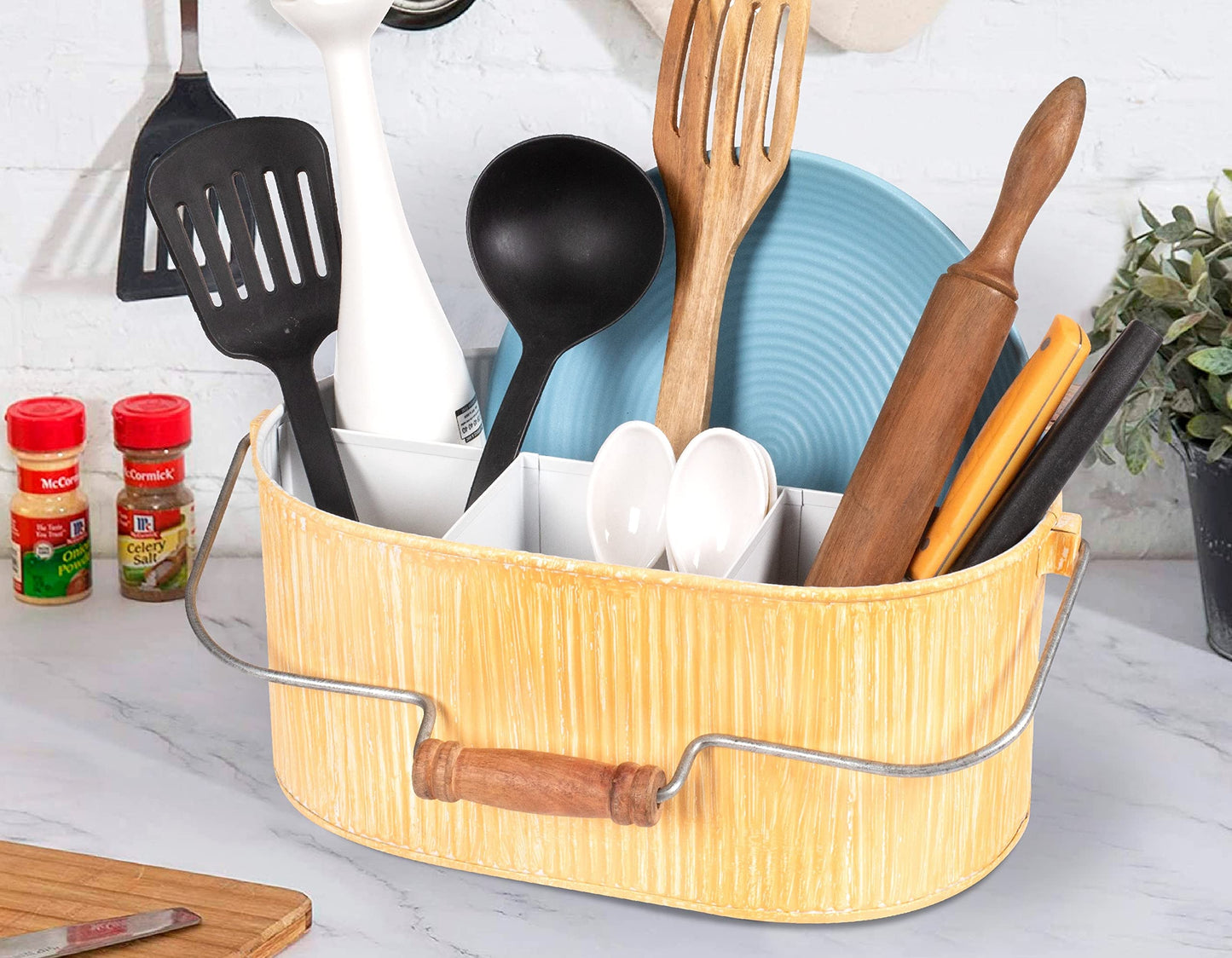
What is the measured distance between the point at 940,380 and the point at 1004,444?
36 millimetres

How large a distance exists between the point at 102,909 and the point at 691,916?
245 millimetres

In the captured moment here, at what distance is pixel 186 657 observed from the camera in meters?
0.79

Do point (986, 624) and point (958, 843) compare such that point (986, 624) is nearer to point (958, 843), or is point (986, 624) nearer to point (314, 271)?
point (958, 843)

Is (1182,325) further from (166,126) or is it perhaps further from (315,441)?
(166,126)

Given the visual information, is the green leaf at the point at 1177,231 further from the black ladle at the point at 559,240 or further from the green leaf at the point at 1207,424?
the black ladle at the point at 559,240

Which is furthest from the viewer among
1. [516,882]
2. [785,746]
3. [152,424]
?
[152,424]

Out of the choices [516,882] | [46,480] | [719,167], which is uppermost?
[719,167]

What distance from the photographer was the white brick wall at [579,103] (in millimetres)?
808

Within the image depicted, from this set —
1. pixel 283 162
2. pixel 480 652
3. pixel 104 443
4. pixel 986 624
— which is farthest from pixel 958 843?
pixel 104 443

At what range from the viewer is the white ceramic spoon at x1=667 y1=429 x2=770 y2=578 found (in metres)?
0.61

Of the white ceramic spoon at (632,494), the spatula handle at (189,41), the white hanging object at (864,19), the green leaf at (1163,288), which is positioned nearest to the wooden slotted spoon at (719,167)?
the white ceramic spoon at (632,494)

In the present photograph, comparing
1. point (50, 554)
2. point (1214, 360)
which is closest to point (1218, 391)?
point (1214, 360)

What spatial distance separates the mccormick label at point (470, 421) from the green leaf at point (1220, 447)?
40 cm

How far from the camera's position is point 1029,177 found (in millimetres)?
517
